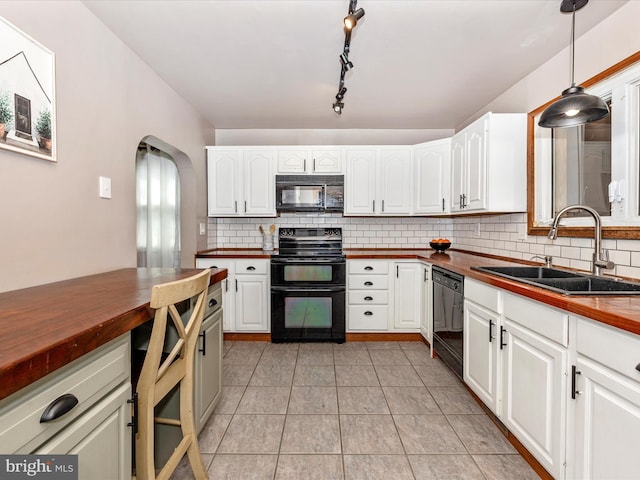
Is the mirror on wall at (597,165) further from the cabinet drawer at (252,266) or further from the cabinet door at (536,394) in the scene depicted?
the cabinet drawer at (252,266)

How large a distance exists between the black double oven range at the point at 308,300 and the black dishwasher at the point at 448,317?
93cm

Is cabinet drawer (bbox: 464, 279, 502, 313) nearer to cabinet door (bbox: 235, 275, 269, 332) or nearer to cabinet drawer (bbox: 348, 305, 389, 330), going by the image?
cabinet drawer (bbox: 348, 305, 389, 330)

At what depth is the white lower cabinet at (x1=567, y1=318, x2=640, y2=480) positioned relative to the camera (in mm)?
1055

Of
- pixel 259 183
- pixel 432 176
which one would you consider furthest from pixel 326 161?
pixel 432 176

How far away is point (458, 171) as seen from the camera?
Result: 3.18m

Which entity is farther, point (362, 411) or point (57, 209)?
point (362, 411)

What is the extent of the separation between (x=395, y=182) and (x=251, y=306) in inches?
84.4

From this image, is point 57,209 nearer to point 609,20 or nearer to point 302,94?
point 302,94

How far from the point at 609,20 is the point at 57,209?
323 cm

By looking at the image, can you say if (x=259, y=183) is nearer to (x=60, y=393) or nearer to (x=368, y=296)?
(x=368, y=296)

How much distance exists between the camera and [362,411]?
2162mm

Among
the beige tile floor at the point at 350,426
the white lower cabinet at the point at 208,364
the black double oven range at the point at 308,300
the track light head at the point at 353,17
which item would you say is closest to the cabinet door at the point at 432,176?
the black double oven range at the point at 308,300

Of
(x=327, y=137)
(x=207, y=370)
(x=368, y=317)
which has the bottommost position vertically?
(x=368, y=317)

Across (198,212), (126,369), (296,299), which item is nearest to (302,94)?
(198,212)
